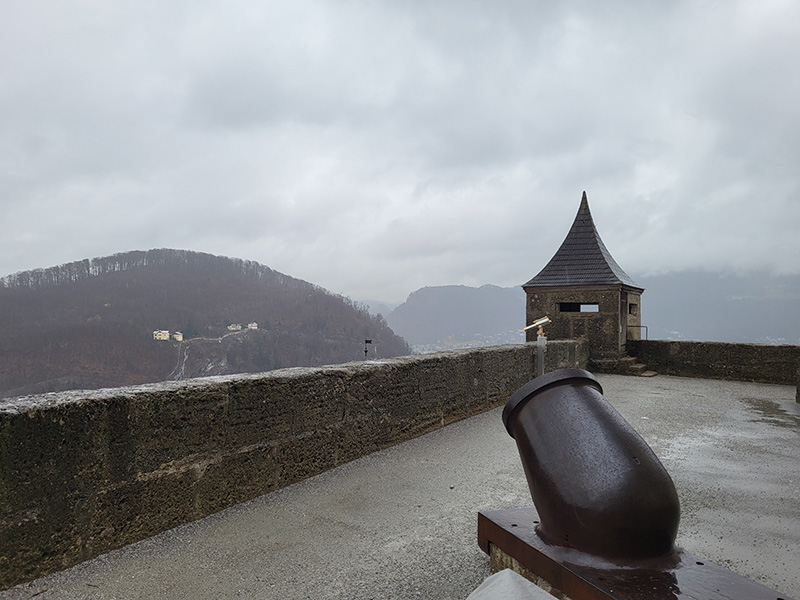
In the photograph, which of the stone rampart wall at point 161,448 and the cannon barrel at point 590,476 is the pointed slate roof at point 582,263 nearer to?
the stone rampart wall at point 161,448

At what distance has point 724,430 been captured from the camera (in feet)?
18.7

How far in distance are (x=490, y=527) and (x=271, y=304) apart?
242ft

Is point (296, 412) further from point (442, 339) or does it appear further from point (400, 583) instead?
point (442, 339)

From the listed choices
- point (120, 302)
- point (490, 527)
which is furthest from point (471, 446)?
point (120, 302)

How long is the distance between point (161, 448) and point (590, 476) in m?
2.25

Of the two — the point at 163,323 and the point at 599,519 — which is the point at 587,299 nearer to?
the point at 599,519

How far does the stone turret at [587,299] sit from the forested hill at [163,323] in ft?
111

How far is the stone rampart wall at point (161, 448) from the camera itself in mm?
2291

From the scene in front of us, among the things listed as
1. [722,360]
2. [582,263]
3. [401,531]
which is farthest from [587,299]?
[401,531]

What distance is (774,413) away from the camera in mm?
6848

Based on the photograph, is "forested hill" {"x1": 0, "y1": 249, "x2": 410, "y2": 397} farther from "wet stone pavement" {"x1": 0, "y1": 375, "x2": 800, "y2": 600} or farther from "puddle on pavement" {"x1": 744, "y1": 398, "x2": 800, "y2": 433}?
"puddle on pavement" {"x1": 744, "y1": 398, "x2": 800, "y2": 433}

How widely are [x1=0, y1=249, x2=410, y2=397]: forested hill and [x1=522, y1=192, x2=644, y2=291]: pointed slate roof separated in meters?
33.9

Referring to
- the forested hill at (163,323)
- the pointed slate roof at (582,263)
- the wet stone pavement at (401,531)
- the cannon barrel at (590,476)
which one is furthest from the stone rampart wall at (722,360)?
the forested hill at (163,323)

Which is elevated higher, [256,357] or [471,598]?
[471,598]
